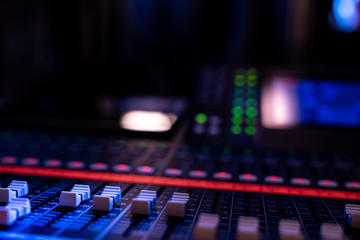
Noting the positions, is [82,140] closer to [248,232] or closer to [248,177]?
[248,177]

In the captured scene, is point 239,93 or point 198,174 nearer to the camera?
point 198,174

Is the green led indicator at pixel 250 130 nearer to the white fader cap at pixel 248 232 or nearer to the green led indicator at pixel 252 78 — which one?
the green led indicator at pixel 252 78

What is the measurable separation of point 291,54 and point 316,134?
Answer: 0.53m


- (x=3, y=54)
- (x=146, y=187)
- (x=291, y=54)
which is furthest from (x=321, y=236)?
(x=3, y=54)

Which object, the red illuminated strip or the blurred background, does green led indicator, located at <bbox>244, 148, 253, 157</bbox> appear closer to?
the red illuminated strip

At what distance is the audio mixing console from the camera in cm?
48

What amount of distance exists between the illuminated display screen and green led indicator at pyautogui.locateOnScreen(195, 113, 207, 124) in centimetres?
16

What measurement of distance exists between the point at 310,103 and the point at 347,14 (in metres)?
0.43

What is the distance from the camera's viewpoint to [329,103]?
99 centimetres

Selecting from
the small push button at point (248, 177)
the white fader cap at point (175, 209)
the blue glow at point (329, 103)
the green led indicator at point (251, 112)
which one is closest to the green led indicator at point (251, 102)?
the green led indicator at point (251, 112)

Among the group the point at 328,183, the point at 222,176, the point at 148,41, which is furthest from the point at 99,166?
the point at 148,41


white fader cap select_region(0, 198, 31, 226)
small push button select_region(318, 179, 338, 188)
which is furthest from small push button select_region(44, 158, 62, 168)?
small push button select_region(318, 179, 338, 188)

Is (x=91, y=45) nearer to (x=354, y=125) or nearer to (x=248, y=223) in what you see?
(x=354, y=125)

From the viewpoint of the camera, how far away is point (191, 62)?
4.98ft
